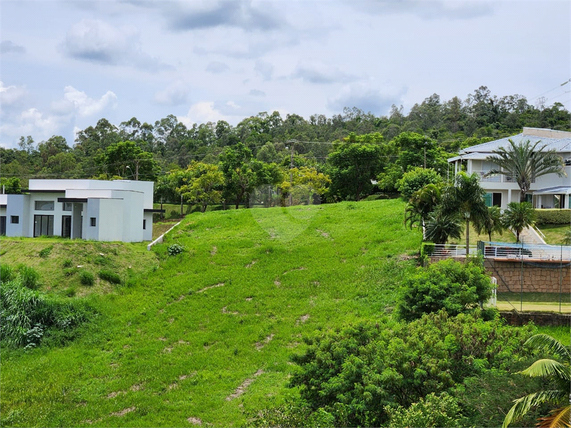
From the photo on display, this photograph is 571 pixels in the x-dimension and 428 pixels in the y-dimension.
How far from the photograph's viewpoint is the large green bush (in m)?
9.83

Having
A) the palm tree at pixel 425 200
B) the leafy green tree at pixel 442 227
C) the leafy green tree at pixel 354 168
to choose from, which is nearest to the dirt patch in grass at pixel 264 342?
the leafy green tree at pixel 442 227

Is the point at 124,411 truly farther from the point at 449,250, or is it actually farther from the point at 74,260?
the point at 449,250

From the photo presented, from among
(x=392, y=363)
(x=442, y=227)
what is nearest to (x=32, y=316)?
(x=392, y=363)

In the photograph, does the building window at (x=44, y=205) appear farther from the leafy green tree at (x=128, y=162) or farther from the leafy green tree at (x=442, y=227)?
the leafy green tree at (x=442, y=227)

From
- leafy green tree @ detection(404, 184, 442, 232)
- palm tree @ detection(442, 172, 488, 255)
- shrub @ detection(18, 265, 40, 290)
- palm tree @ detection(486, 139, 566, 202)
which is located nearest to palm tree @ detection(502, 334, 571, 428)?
palm tree @ detection(442, 172, 488, 255)

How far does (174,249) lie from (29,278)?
7064mm

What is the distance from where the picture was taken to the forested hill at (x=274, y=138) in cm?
4834

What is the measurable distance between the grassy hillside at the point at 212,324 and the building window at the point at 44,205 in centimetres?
712

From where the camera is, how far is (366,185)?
41.4m

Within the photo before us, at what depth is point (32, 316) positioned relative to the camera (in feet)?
61.7

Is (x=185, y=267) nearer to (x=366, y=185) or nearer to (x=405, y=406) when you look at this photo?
(x=405, y=406)

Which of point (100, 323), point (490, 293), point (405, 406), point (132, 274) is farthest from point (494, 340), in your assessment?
point (132, 274)

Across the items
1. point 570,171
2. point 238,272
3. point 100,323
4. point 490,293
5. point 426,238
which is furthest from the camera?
point 570,171

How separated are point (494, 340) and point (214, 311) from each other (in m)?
11.9
